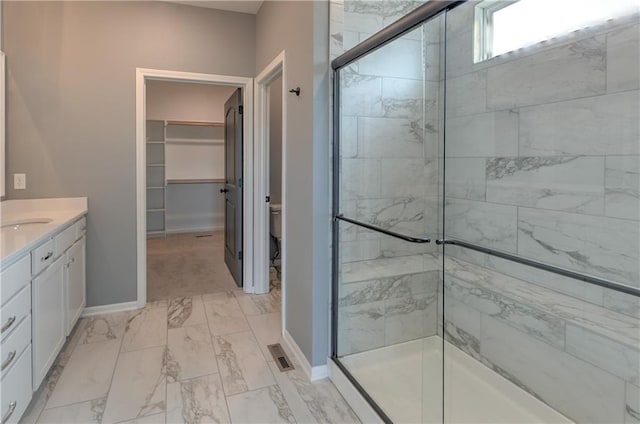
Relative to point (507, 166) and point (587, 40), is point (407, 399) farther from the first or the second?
point (587, 40)

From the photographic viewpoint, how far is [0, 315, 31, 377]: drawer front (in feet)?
5.11

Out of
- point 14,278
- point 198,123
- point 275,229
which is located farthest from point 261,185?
point 198,123

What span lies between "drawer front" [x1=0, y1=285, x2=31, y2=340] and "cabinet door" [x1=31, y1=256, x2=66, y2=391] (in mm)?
82

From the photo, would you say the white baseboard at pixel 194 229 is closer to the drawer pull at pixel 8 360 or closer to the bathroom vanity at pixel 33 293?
the bathroom vanity at pixel 33 293

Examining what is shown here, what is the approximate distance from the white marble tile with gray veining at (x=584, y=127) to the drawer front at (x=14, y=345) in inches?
108

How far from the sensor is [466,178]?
2764 millimetres

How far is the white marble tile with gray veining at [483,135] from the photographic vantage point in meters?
2.48

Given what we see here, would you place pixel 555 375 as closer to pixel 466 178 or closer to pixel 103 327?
pixel 466 178

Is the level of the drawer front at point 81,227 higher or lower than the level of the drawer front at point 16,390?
higher

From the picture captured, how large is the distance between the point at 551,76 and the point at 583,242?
3.09ft

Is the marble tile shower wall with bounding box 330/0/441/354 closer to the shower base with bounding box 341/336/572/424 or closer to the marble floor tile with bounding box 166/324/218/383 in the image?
the shower base with bounding box 341/336/572/424

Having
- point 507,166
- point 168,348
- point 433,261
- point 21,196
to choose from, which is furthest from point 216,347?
point 507,166

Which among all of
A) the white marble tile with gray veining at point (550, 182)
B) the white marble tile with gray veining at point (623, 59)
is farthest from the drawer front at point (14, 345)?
the white marble tile with gray veining at point (623, 59)

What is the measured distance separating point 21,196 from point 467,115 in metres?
3.32
